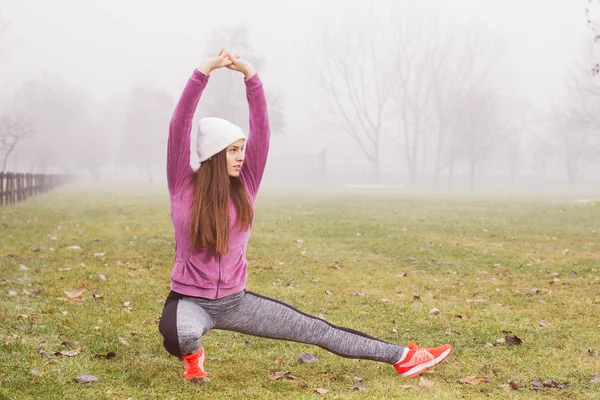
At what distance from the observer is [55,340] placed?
20.2 feet

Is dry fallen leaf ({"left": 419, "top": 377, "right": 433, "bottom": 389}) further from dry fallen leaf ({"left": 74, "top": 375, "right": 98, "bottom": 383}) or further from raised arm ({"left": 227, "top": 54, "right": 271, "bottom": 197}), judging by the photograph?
dry fallen leaf ({"left": 74, "top": 375, "right": 98, "bottom": 383})

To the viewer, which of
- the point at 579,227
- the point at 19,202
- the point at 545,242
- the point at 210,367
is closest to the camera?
the point at 210,367

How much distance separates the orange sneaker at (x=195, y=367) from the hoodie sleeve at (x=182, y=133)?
1.23 m

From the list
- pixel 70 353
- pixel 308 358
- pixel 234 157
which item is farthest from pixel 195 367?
pixel 234 157

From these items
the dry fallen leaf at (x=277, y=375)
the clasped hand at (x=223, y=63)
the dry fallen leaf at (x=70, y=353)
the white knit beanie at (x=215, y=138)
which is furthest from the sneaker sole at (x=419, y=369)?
the dry fallen leaf at (x=70, y=353)

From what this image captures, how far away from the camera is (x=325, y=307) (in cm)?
824

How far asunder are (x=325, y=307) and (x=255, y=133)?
3955mm

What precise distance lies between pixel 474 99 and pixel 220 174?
57.9 meters

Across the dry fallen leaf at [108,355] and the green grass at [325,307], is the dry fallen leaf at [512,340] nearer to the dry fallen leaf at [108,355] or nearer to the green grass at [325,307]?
the green grass at [325,307]

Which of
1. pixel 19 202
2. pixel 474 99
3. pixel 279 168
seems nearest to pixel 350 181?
pixel 279 168

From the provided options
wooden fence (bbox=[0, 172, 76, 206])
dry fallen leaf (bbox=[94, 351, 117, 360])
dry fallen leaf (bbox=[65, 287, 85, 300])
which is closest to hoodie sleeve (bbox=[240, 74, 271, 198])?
dry fallen leaf (bbox=[94, 351, 117, 360])

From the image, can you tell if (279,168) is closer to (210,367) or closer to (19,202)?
(19,202)

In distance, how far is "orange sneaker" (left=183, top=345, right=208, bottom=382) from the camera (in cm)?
481

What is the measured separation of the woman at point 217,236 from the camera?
4508 mm
